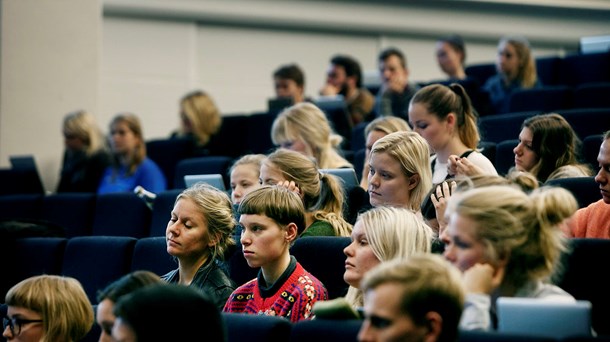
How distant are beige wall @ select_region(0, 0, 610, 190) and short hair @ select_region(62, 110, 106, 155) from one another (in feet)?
1.20

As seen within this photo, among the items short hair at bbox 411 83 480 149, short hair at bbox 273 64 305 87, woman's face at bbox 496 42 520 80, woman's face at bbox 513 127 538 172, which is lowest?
woman's face at bbox 513 127 538 172

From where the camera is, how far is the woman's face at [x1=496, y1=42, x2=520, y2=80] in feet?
18.3

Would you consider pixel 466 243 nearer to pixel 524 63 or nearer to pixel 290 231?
pixel 290 231

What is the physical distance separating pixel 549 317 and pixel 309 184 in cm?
146

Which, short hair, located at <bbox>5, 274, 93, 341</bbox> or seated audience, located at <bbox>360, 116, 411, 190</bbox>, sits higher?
seated audience, located at <bbox>360, 116, 411, 190</bbox>

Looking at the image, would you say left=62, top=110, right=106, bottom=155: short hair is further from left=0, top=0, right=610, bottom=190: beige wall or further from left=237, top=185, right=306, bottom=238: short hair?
left=237, top=185, right=306, bottom=238: short hair

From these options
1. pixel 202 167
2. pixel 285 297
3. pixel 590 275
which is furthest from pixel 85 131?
pixel 590 275

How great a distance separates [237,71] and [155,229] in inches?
139

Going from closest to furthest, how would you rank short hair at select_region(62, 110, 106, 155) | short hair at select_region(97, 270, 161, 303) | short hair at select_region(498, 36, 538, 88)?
short hair at select_region(97, 270, 161, 303)
short hair at select_region(62, 110, 106, 155)
short hair at select_region(498, 36, 538, 88)

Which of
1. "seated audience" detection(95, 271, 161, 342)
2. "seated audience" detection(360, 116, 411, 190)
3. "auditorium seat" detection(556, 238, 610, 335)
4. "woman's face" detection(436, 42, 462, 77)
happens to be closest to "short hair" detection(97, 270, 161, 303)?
"seated audience" detection(95, 271, 161, 342)

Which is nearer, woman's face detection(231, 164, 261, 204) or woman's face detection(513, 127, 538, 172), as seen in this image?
woman's face detection(513, 127, 538, 172)

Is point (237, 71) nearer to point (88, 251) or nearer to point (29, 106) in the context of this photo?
point (29, 106)

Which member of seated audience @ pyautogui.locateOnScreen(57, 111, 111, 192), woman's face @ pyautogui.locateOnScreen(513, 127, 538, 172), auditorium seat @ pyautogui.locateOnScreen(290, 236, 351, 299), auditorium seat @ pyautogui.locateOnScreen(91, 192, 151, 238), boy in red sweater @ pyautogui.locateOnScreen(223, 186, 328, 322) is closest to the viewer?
boy in red sweater @ pyautogui.locateOnScreen(223, 186, 328, 322)

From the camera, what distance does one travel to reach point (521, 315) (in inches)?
71.8
